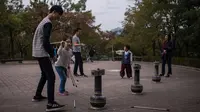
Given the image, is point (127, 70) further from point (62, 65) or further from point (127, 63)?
point (62, 65)

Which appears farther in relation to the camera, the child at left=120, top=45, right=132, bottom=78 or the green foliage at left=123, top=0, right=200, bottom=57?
the green foliage at left=123, top=0, right=200, bottom=57

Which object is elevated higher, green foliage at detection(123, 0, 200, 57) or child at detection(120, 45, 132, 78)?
green foliage at detection(123, 0, 200, 57)

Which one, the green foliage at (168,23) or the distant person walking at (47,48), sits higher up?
the green foliage at (168,23)

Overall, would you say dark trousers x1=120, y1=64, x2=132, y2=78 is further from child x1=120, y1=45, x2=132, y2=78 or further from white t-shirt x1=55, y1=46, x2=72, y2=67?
white t-shirt x1=55, y1=46, x2=72, y2=67

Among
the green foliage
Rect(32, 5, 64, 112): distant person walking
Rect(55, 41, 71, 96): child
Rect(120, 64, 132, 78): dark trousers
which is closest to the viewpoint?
Rect(32, 5, 64, 112): distant person walking

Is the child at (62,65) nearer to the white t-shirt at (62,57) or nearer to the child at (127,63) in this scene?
the white t-shirt at (62,57)

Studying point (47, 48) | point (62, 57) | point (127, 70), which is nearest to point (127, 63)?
point (127, 70)

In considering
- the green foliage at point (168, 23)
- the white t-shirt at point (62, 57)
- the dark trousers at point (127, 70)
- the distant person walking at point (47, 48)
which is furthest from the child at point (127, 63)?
the distant person walking at point (47, 48)

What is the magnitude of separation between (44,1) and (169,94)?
30804 millimetres

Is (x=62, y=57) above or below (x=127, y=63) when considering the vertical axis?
above

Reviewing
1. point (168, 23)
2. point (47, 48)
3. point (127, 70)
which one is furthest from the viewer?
point (168, 23)

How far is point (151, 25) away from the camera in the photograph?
3200cm

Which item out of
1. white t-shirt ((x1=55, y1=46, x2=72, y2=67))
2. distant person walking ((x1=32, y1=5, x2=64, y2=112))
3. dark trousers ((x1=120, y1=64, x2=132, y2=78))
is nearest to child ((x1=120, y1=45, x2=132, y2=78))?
dark trousers ((x1=120, y1=64, x2=132, y2=78))

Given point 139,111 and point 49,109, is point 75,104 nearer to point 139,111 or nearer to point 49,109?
point 49,109
